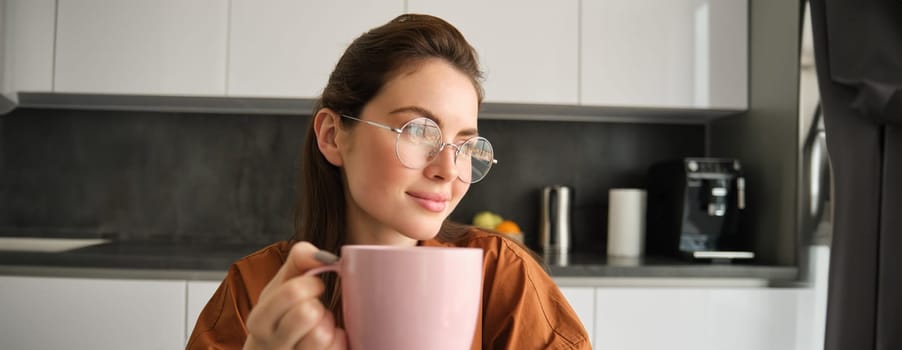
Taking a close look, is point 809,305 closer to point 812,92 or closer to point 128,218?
point 812,92

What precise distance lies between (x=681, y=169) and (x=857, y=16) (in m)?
0.69

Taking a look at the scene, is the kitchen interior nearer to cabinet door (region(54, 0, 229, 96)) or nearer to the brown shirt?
cabinet door (region(54, 0, 229, 96))

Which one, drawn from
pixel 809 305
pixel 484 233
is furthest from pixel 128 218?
pixel 809 305

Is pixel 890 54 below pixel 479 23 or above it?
below

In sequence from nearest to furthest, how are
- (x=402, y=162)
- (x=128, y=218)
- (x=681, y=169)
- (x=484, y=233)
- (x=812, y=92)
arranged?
(x=402, y=162) < (x=484, y=233) < (x=812, y=92) < (x=681, y=169) < (x=128, y=218)

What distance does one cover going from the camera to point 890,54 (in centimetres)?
178

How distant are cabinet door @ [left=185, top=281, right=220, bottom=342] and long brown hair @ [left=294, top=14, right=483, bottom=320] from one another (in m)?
1.03

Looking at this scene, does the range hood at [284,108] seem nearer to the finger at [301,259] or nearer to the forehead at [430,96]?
the forehead at [430,96]

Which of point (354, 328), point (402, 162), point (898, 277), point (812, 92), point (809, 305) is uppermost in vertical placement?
point (812, 92)

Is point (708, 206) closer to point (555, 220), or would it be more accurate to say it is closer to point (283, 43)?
point (555, 220)

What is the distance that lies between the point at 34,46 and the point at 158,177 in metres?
0.62

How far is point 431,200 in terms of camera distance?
80 centimetres

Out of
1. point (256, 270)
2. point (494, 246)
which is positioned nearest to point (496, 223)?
point (494, 246)

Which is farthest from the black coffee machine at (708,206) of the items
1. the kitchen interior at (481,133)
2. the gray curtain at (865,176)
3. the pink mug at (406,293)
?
the pink mug at (406,293)
